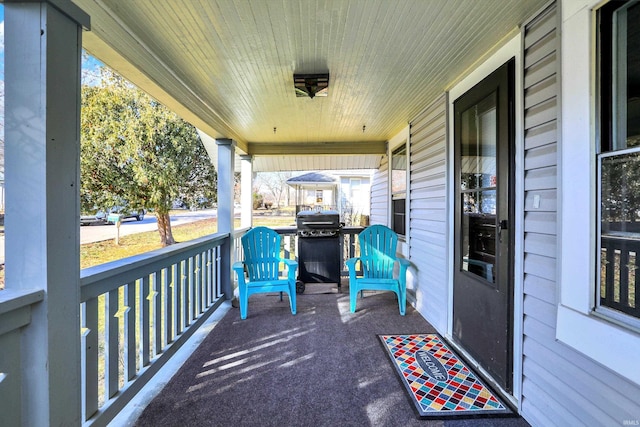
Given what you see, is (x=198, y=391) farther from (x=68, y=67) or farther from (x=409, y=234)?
(x=409, y=234)

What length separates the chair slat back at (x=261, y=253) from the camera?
3.75m

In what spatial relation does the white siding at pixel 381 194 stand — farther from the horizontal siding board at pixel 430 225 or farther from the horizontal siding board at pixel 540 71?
the horizontal siding board at pixel 540 71

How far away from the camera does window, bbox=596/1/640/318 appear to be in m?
1.23

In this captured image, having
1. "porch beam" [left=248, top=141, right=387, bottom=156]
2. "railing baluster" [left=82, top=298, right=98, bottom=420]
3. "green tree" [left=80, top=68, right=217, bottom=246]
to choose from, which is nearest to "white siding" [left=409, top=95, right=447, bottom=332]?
"porch beam" [left=248, top=141, right=387, bottom=156]

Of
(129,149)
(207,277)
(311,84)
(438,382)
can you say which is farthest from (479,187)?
(129,149)

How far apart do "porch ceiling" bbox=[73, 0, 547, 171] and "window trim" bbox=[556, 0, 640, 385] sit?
0.42m

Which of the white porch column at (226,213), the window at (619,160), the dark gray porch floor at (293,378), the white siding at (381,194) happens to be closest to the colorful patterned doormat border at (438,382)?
the dark gray porch floor at (293,378)

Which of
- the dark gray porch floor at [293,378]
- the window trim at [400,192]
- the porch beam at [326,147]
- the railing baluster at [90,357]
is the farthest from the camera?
the porch beam at [326,147]

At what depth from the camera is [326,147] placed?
5129mm

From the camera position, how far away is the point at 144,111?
619 centimetres

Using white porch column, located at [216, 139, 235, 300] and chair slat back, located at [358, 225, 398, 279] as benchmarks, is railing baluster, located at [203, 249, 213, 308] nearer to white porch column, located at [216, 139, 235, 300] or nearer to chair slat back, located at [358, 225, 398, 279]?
white porch column, located at [216, 139, 235, 300]

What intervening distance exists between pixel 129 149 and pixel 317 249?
4.68 m

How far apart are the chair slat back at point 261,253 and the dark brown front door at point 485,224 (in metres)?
2.20

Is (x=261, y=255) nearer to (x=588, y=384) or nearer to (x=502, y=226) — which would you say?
(x=502, y=226)
